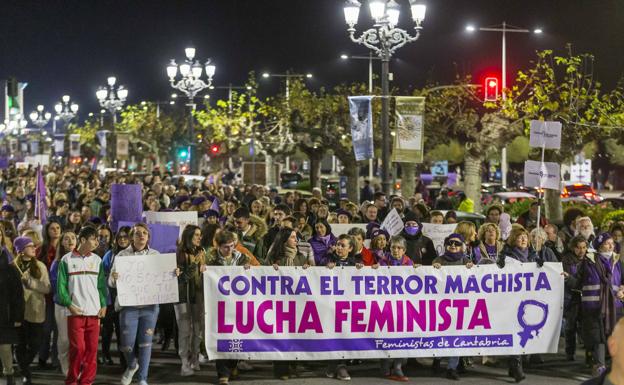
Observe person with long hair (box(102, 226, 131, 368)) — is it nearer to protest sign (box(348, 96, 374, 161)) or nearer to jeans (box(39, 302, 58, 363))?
jeans (box(39, 302, 58, 363))

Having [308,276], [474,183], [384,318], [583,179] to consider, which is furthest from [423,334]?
[583,179]

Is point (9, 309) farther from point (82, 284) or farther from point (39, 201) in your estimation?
point (39, 201)

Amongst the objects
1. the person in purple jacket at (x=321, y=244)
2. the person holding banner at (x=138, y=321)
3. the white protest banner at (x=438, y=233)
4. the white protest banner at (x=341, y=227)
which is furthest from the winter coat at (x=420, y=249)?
the person holding banner at (x=138, y=321)

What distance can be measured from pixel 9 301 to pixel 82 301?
26.0 inches

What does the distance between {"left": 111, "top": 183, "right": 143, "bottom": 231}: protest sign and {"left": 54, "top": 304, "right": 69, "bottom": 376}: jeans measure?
160 inches

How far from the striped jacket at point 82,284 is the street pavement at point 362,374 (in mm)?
1106

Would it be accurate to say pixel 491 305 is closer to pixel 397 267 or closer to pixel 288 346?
pixel 397 267

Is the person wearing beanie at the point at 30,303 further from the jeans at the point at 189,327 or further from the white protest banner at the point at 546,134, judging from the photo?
the white protest banner at the point at 546,134

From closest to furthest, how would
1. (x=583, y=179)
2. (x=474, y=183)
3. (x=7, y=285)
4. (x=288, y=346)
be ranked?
(x=7, y=285), (x=288, y=346), (x=474, y=183), (x=583, y=179)

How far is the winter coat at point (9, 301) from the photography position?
9.61 metres

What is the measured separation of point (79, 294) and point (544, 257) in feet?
16.9

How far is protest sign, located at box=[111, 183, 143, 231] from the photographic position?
1461 cm

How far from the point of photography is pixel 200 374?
35.7 ft

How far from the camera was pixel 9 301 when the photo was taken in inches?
381
